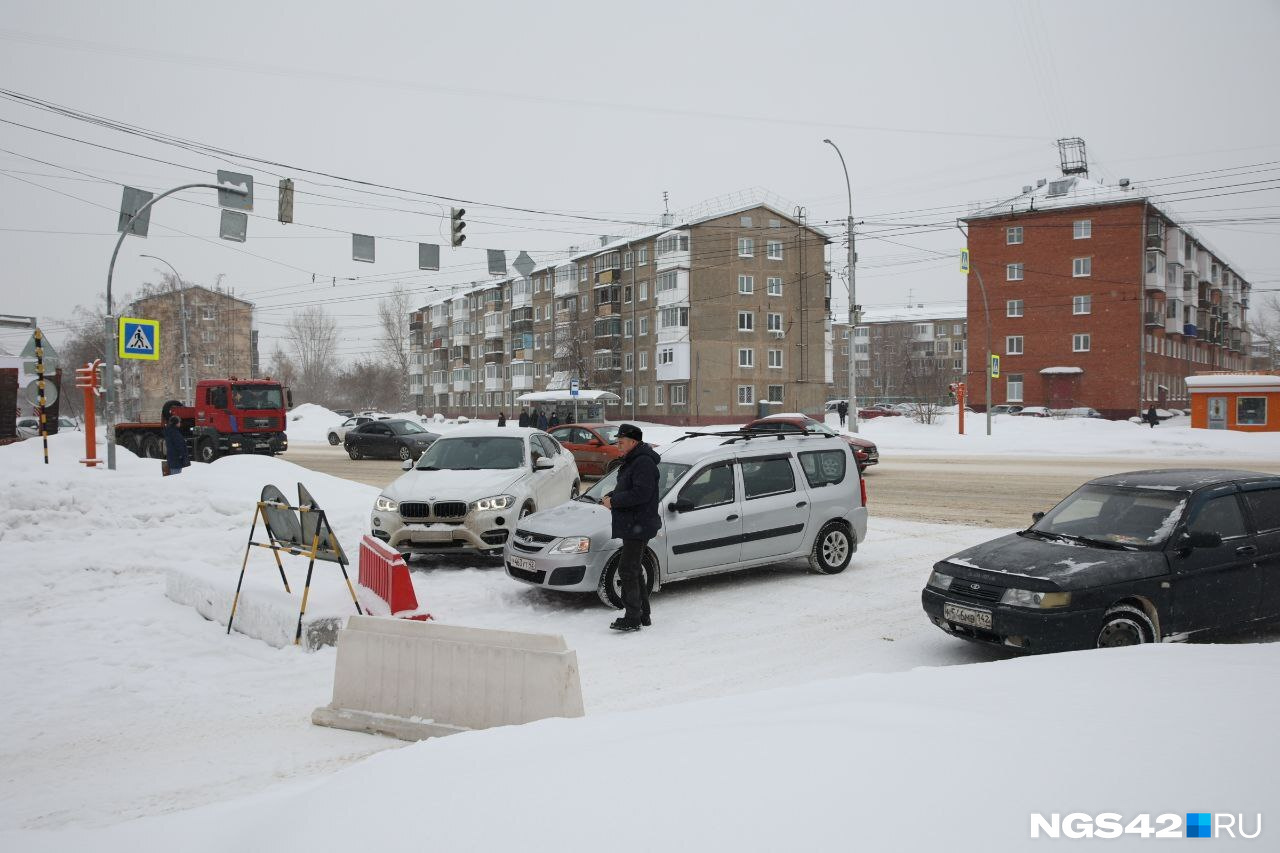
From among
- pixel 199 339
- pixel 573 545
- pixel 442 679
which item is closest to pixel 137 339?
pixel 573 545

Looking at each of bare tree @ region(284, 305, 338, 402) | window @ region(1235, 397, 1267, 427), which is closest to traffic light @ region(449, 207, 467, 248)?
window @ region(1235, 397, 1267, 427)

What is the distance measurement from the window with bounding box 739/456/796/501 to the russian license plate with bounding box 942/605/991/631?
9.73 ft

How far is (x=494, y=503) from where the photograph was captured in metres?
10.1

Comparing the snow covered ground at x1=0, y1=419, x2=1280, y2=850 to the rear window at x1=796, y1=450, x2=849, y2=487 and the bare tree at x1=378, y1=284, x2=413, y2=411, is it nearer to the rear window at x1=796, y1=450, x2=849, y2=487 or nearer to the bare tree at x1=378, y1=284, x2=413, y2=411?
the rear window at x1=796, y1=450, x2=849, y2=487

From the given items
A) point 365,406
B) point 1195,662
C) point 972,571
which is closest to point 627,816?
point 1195,662

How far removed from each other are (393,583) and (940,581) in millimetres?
4607

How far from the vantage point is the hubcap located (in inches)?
379

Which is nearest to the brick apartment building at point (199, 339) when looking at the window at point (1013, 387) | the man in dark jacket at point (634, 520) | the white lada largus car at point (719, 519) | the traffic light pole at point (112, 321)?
the traffic light pole at point (112, 321)

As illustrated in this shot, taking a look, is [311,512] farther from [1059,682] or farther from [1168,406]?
[1168,406]

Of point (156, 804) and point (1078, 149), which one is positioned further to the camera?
A: point (1078, 149)

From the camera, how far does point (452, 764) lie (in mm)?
3338

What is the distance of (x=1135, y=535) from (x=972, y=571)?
4.21 feet

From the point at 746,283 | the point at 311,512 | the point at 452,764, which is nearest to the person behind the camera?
the point at 452,764

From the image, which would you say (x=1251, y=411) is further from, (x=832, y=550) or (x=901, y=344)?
(x=901, y=344)
